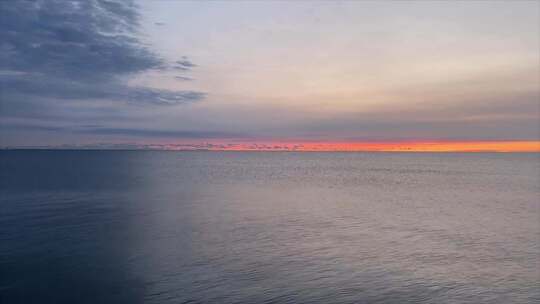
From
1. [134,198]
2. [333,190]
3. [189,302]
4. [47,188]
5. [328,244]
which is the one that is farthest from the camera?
[333,190]

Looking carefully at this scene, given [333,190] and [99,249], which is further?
[333,190]

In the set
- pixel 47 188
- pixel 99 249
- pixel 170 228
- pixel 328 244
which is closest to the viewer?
pixel 99 249

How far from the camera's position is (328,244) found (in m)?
33.3

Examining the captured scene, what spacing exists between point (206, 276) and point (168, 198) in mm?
38550

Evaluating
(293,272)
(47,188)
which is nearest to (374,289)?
(293,272)

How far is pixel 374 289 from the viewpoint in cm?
2325

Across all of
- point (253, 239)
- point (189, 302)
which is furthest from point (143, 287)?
point (253, 239)

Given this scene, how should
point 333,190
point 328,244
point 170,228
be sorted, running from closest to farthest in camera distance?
point 328,244 < point 170,228 < point 333,190

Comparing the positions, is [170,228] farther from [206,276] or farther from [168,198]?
[168,198]

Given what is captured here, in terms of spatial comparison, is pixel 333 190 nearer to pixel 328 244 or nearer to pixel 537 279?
pixel 328 244

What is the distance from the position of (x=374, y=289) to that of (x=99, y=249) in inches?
807

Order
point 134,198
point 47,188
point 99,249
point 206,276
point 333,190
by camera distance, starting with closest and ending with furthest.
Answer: point 206,276
point 99,249
point 134,198
point 47,188
point 333,190

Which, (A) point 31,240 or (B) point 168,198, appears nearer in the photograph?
(A) point 31,240

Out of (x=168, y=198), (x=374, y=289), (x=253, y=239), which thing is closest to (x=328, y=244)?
(x=253, y=239)
